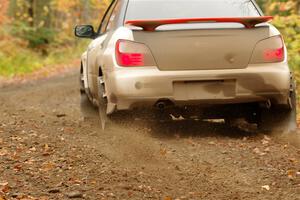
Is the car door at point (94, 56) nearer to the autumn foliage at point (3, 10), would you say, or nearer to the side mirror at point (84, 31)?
the side mirror at point (84, 31)

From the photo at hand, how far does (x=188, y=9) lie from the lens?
748cm

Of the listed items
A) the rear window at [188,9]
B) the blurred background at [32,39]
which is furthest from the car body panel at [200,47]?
the blurred background at [32,39]

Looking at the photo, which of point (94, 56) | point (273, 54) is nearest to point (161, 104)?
point (273, 54)

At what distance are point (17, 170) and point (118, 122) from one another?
2.02 m

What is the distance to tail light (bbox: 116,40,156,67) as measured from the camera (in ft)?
22.3

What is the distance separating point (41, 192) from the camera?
473 centimetres

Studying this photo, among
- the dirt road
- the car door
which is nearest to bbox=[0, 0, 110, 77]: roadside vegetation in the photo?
the car door

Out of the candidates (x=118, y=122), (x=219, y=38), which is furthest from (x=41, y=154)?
(x=219, y=38)

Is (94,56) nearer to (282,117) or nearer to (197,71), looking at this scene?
(197,71)

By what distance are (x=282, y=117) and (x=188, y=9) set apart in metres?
1.62

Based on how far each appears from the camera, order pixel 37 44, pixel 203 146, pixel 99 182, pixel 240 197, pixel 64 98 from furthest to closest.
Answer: pixel 37 44, pixel 64 98, pixel 203 146, pixel 99 182, pixel 240 197

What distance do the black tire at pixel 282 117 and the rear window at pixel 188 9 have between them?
3.37ft

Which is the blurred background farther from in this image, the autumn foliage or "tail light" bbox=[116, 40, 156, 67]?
"tail light" bbox=[116, 40, 156, 67]

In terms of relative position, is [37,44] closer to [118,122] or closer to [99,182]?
[118,122]
